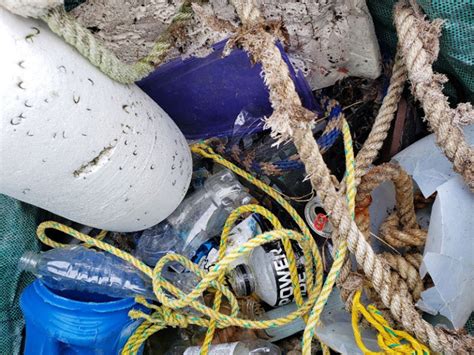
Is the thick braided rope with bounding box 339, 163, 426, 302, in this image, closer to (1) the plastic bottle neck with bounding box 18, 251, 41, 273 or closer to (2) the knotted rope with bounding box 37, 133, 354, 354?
(2) the knotted rope with bounding box 37, 133, 354, 354

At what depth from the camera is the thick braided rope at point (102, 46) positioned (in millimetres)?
911

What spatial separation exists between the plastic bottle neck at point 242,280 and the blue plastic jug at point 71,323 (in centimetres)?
23

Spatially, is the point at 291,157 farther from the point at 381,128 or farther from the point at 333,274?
the point at 333,274

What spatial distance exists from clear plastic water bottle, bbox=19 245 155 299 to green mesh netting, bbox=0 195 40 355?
3 centimetres

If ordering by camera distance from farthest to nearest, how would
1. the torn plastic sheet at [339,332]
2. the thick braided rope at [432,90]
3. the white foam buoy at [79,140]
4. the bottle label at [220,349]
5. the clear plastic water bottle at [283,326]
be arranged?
the clear plastic water bottle at [283,326]
the bottle label at [220,349]
the torn plastic sheet at [339,332]
the thick braided rope at [432,90]
the white foam buoy at [79,140]

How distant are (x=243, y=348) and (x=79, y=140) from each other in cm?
60

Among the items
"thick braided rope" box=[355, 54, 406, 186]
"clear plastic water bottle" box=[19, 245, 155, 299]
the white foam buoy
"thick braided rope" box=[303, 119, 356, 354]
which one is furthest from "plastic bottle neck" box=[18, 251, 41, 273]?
"thick braided rope" box=[355, 54, 406, 186]

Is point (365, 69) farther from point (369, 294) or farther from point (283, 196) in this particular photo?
point (369, 294)

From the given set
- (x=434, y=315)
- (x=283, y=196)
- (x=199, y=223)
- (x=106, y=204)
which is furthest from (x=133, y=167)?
(x=434, y=315)

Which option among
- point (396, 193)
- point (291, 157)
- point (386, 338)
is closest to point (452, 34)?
point (396, 193)

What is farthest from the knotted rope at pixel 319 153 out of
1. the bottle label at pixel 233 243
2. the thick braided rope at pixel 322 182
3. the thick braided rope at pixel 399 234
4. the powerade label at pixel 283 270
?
the bottle label at pixel 233 243

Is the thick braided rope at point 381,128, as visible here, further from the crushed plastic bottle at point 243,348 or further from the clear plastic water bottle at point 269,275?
the crushed plastic bottle at point 243,348

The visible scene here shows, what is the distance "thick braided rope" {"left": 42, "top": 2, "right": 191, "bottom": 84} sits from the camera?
0.91m

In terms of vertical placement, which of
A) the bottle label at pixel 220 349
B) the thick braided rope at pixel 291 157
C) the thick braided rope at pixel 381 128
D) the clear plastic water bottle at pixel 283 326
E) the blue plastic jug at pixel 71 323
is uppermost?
the thick braided rope at pixel 381 128
